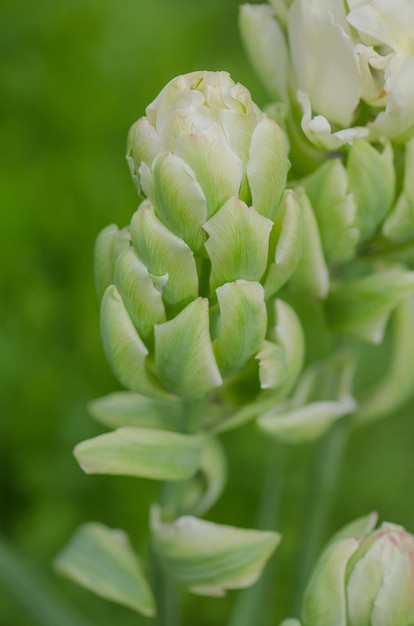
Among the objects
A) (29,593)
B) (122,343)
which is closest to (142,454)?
(122,343)

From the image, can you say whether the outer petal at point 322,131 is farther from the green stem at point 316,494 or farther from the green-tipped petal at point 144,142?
the green stem at point 316,494

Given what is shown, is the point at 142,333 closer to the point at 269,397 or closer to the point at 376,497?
the point at 269,397

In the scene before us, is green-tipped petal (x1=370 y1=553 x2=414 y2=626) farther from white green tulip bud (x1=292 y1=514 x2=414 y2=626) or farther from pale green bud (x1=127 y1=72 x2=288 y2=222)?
pale green bud (x1=127 y1=72 x2=288 y2=222)

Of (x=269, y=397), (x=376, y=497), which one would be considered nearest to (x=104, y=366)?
(x=376, y=497)

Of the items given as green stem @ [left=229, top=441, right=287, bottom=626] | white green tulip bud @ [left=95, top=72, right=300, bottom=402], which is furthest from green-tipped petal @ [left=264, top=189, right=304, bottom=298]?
green stem @ [left=229, top=441, right=287, bottom=626]

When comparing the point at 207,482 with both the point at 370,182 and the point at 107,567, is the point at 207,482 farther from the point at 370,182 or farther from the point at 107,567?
the point at 370,182
